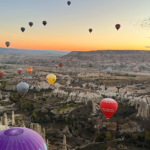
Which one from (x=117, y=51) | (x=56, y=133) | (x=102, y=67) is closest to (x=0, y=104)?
(x=56, y=133)

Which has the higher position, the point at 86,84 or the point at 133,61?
the point at 133,61

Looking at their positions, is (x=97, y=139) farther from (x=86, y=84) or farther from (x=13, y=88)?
(x=13, y=88)

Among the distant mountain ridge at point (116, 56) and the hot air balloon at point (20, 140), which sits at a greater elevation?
the distant mountain ridge at point (116, 56)

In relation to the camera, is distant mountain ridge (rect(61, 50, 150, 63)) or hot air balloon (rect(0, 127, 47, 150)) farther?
distant mountain ridge (rect(61, 50, 150, 63))

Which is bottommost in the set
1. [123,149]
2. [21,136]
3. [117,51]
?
[123,149]

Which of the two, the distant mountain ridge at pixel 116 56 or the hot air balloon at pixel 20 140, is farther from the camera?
the distant mountain ridge at pixel 116 56

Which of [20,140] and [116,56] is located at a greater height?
[116,56]

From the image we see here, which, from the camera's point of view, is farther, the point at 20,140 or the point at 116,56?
the point at 116,56

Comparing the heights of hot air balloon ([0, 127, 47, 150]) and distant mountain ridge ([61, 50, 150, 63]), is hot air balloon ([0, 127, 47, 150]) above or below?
below
